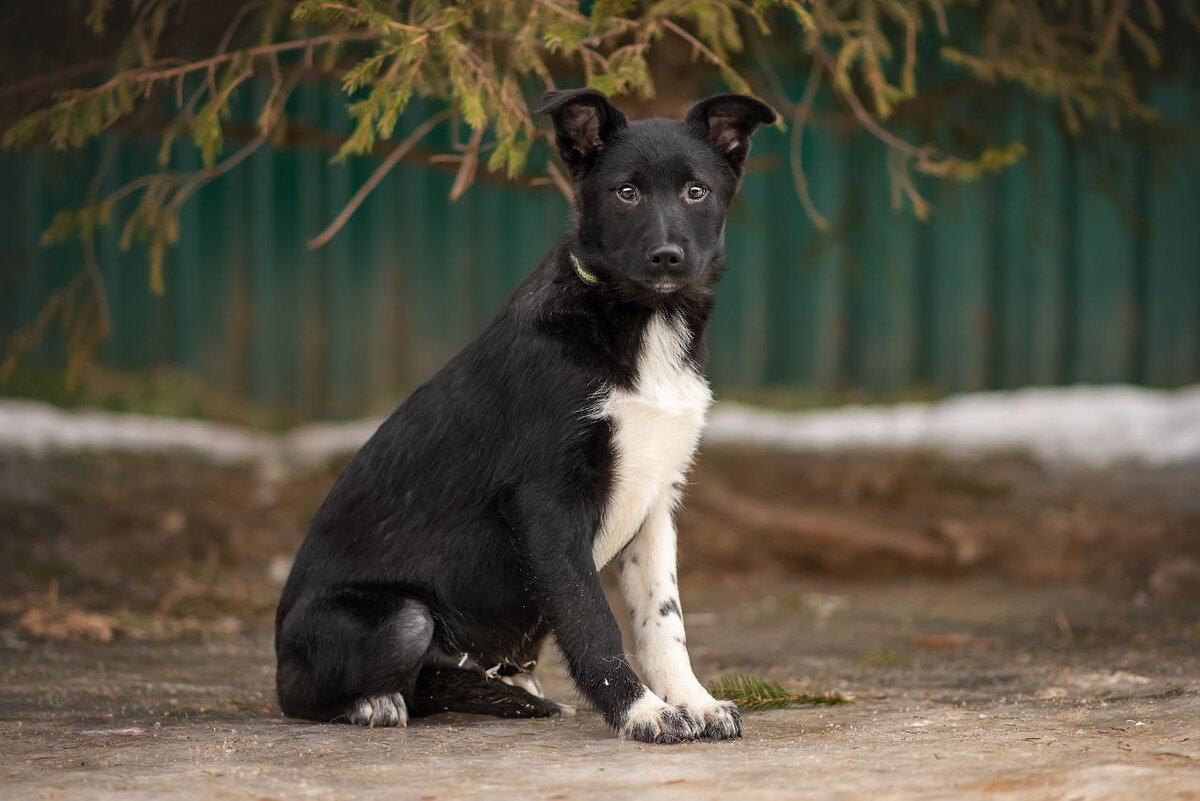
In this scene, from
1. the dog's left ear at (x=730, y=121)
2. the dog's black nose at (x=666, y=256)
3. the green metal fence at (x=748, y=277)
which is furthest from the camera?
the green metal fence at (x=748, y=277)

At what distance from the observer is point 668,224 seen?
3.55 meters

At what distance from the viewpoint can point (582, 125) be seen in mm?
3701

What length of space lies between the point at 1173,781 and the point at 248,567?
5.00 metres

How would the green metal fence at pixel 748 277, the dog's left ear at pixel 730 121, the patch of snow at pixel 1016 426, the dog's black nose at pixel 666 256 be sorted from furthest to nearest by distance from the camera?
1. the green metal fence at pixel 748 277
2. the patch of snow at pixel 1016 426
3. the dog's left ear at pixel 730 121
4. the dog's black nose at pixel 666 256

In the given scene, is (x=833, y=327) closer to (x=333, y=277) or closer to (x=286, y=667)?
(x=333, y=277)

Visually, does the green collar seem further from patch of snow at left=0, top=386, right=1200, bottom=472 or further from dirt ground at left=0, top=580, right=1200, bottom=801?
patch of snow at left=0, top=386, right=1200, bottom=472

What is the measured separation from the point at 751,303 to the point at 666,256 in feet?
18.7

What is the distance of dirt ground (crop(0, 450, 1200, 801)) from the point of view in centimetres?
290

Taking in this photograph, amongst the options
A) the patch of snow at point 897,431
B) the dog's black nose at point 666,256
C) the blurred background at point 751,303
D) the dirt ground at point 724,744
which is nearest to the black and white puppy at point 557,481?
the dog's black nose at point 666,256

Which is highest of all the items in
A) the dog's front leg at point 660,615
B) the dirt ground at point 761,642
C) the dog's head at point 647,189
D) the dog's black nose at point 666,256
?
the dog's head at point 647,189

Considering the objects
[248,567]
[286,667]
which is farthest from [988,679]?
[248,567]

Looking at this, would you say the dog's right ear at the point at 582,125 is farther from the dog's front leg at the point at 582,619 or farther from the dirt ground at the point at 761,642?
the dirt ground at the point at 761,642

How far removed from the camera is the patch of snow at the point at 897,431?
7.86m

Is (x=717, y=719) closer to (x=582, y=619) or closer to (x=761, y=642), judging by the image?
(x=582, y=619)
